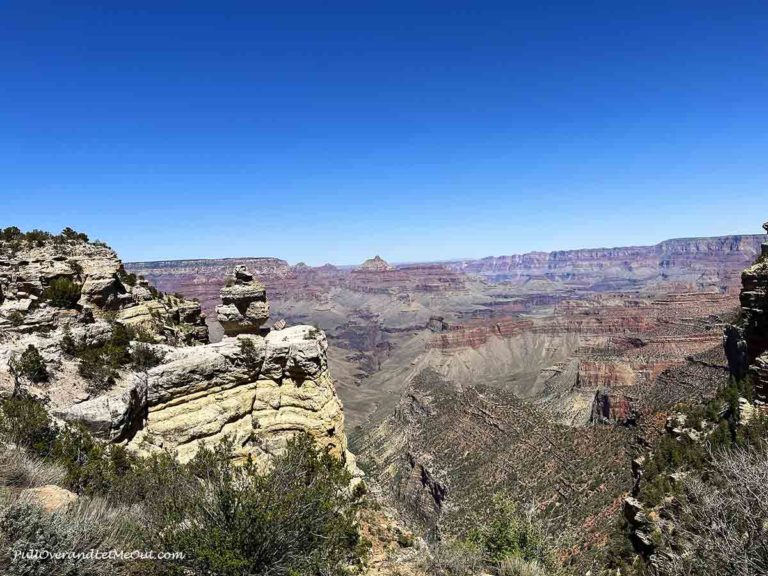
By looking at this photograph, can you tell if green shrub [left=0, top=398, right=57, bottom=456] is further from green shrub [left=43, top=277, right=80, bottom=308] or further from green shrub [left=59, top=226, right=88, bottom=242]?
green shrub [left=59, top=226, right=88, bottom=242]

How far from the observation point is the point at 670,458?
25375 millimetres

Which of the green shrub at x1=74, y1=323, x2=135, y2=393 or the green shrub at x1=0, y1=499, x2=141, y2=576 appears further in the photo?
the green shrub at x1=74, y1=323, x2=135, y2=393

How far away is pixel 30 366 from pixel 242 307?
8.42m

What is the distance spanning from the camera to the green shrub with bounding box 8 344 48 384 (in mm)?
13383

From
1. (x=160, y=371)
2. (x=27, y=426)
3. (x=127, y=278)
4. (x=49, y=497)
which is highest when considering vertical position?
(x=127, y=278)

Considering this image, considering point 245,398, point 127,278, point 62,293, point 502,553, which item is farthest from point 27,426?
point 502,553

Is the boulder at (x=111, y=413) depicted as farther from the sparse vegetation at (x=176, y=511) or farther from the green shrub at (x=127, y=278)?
the green shrub at (x=127, y=278)

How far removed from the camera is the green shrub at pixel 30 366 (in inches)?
527

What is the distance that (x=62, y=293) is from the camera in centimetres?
1761

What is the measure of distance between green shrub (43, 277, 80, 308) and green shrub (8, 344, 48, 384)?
388 centimetres

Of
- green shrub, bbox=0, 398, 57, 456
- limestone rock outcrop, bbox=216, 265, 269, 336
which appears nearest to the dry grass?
green shrub, bbox=0, 398, 57, 456

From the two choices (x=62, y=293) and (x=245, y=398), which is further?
(x=62, y=293)

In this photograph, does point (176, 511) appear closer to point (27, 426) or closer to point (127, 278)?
point (27, 426)

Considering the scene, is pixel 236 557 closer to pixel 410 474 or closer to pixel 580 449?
pixel 580 449
